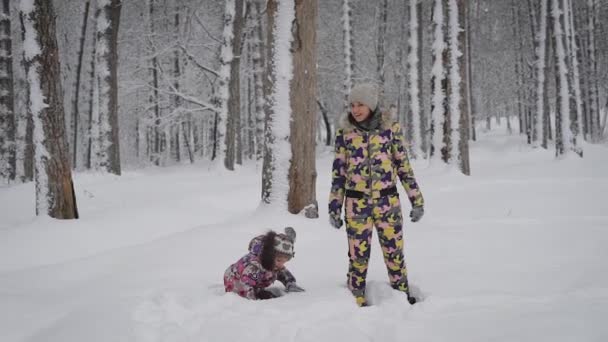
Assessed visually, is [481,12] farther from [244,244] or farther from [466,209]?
[244,244]

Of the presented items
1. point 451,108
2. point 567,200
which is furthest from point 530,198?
point 451,108

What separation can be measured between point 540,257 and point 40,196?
670 centimetres

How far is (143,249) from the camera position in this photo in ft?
16.1

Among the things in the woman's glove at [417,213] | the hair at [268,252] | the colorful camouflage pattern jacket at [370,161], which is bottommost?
the hair at [268,252]

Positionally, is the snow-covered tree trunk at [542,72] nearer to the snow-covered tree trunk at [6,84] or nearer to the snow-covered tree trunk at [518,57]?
the snow-covered tree trunk at [518,57]

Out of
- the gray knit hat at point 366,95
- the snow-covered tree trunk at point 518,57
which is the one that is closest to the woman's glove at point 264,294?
the gray knit hat at point 366,95

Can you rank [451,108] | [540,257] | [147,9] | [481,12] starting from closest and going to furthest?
[540,257]
[451,108]
[147,9]
[481,12]

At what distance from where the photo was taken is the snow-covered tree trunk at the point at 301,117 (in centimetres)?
548

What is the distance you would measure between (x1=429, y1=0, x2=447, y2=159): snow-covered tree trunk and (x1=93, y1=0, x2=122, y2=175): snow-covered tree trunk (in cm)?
896

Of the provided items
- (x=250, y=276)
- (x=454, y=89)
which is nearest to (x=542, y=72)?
(x=454, y=89)

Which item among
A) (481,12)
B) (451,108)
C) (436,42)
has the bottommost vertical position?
(451,108)

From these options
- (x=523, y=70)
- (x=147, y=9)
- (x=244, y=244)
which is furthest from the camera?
(x=523, y=70)

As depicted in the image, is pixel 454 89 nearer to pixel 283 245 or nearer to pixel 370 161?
pixel 370 161

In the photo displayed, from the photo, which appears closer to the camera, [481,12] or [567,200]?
[567,200]
